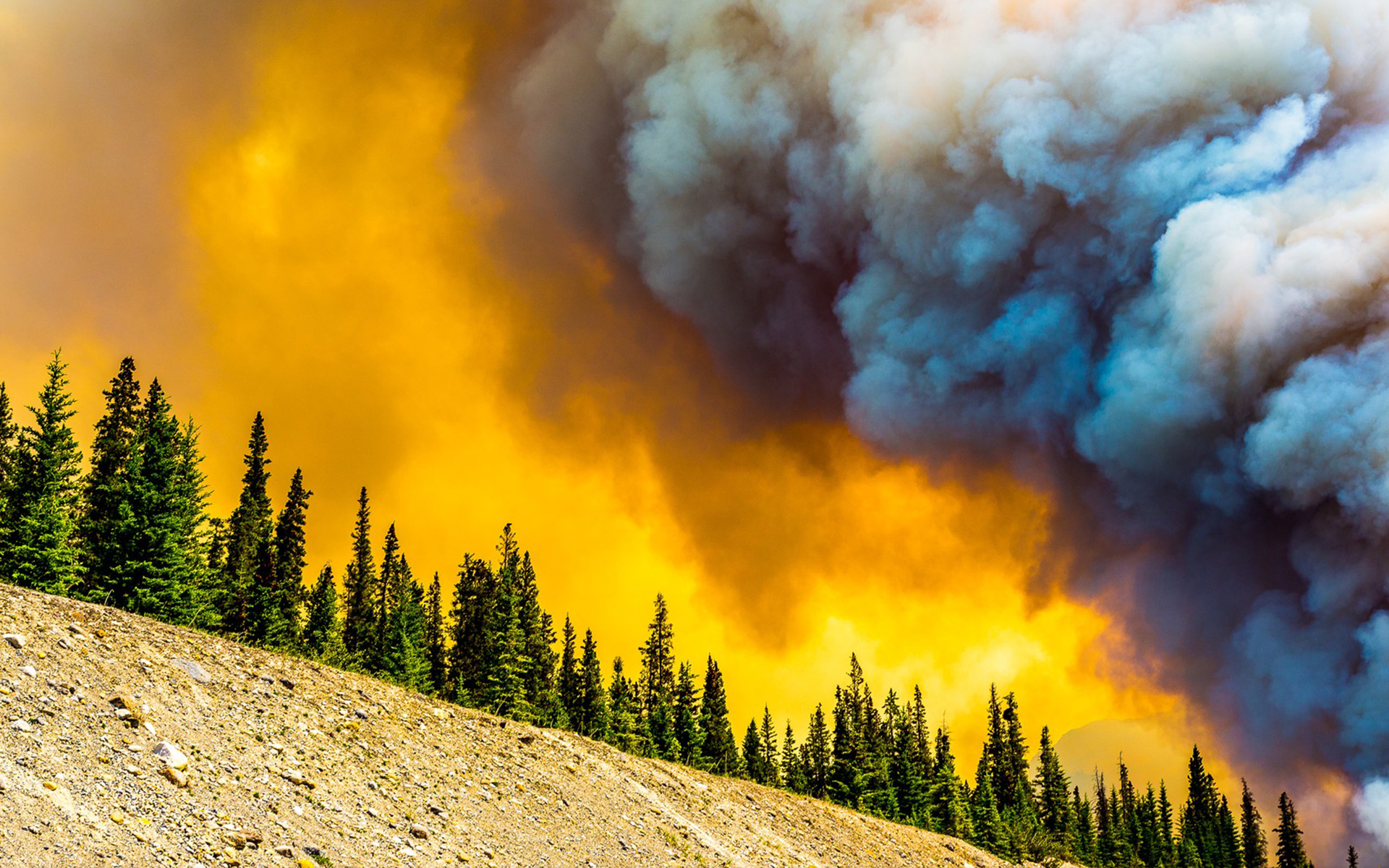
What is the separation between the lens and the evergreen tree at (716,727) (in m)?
92.0

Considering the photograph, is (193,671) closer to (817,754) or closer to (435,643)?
(435,643)

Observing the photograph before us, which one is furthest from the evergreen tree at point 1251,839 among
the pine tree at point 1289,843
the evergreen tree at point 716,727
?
the evergreen tree at point 716,727

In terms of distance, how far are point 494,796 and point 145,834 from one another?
13154 mm

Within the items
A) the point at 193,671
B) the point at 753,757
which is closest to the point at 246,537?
the point at 193,671

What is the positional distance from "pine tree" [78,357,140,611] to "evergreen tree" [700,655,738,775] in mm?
56244

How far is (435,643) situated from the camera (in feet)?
278

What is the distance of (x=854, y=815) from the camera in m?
57.2

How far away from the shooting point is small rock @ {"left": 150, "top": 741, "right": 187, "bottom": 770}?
67.3ft

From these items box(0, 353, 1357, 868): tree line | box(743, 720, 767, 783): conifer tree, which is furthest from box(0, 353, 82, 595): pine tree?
box(743, 720, 767, 783): conifer tree

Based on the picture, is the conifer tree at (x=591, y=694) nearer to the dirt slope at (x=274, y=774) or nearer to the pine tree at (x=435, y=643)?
the pine tree at (x=435, y=643)

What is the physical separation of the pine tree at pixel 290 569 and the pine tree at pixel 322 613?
194 centimetres

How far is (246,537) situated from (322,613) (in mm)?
9923

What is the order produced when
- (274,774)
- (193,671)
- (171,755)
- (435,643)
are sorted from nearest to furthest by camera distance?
1. (171,755)
2. (274,774)
3. (193,671)
4. (435,643)

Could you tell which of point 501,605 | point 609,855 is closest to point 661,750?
point 501,605
